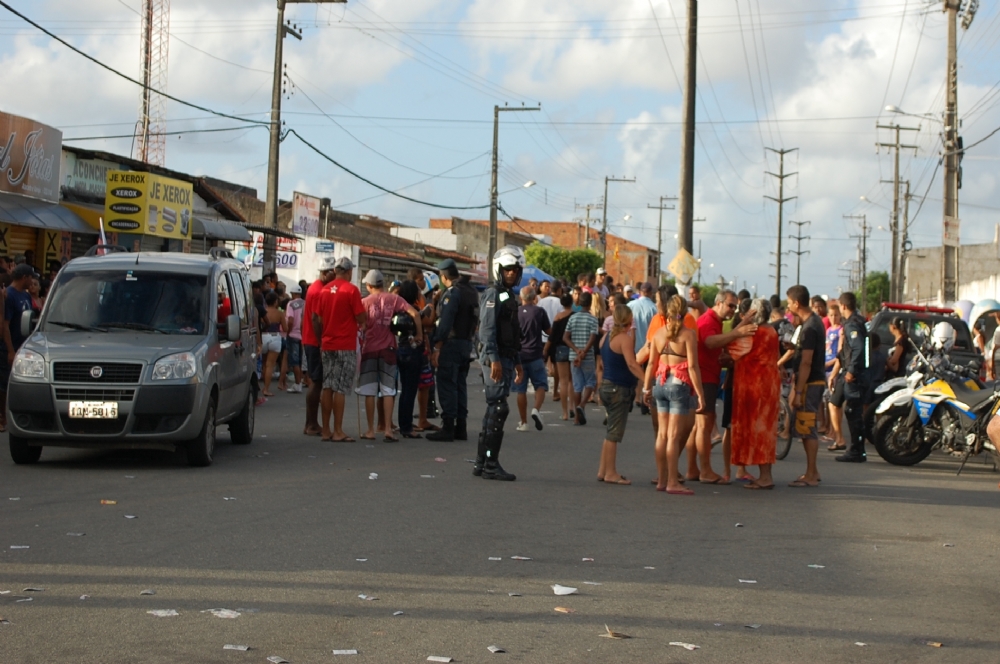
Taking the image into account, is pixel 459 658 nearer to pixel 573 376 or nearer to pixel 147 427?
pixel 147 427

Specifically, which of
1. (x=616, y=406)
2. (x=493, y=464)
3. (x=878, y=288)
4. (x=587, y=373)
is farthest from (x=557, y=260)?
(x=493, y=464)

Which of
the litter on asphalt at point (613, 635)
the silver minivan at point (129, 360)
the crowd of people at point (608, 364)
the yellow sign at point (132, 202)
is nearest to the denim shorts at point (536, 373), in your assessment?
the crowd of people at point (608, 364)

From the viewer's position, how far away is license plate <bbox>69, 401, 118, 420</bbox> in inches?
426

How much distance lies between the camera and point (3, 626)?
5.62 meters

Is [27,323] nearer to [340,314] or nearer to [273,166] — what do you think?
[340,314]

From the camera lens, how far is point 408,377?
14617 millimetres

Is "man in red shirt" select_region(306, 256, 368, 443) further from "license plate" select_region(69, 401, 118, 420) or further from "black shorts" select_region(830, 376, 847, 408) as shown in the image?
"black shorts" select_region(830, 376, 847, 408)

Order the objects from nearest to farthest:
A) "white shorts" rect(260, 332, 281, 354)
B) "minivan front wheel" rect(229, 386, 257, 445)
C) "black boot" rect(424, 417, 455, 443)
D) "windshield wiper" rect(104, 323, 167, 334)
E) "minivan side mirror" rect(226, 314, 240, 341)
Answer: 1. "windshield wiper" rect(104, 323, 167, 334)
2. "minivan side mirror" rect(226, 314, 240, 341)
3. "minivan front wheel" rect(229, 386, 257, 445)
4. "black boot" rect(424, 417, 455, 443)
5. "white shorts" rect(260, 332, 281, 354)

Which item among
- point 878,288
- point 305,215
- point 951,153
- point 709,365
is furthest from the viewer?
point 878,288

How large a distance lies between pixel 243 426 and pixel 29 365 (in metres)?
3.03

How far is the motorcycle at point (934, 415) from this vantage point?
13695mm

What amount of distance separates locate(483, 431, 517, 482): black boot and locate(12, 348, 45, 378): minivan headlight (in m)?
4.13

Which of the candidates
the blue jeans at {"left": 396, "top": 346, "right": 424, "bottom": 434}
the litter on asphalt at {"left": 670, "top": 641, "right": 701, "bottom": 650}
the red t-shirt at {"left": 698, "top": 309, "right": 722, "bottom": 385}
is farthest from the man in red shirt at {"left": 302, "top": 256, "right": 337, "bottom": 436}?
the litter on asphalt at {"left": 670, "top": 641, "right": 701, "bottom": 650}

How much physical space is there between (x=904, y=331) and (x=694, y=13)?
11.9 metres
